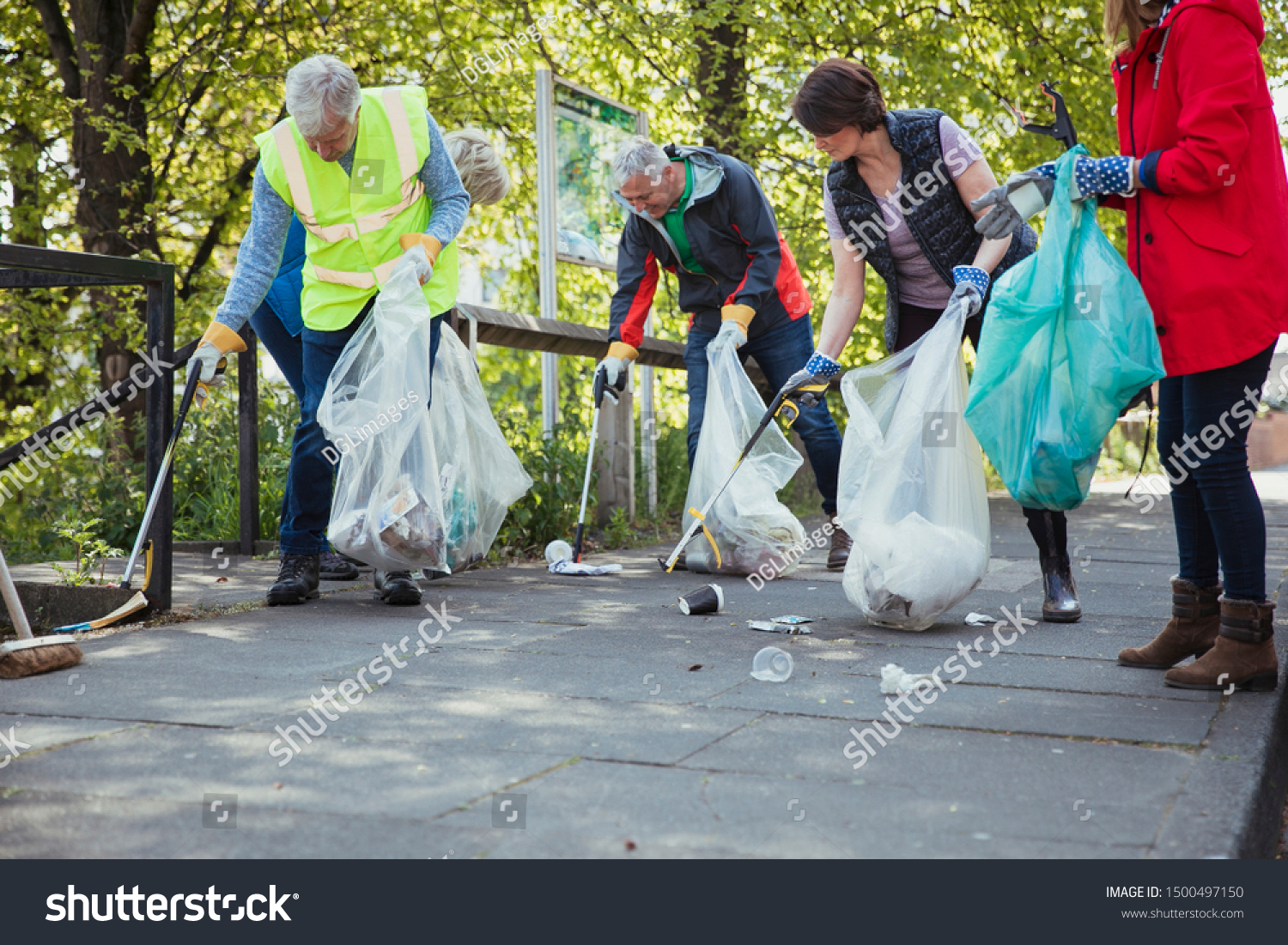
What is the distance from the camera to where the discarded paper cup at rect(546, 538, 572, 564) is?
17.1 ft

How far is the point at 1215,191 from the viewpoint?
2.71 metres

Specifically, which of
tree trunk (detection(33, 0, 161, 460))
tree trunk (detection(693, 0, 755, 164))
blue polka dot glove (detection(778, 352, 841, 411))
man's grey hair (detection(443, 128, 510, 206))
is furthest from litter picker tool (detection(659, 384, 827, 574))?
tree trunk (detection(33, 0, 161, 460))

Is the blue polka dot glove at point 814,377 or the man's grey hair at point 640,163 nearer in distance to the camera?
the blue polka dot glove at point 814,377

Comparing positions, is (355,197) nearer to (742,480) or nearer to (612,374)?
(612,374)

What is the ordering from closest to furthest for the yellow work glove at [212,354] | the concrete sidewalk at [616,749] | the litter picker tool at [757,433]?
the concrete sidewalk at [616,749] → the yellow work glove at [212,354] → the litter picker tool at [757,433]

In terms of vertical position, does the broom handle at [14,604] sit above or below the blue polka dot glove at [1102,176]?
below

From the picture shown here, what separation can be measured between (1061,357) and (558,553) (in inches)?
107

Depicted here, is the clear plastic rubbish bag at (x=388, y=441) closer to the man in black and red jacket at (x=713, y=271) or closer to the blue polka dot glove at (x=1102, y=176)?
the man in black and red jacket at (x=713, y=271)

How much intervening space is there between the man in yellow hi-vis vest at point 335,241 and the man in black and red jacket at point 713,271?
3.41 feet

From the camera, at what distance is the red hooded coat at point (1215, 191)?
8.66 feet

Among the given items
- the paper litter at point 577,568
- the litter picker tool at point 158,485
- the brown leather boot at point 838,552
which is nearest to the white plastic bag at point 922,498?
the brown leather boot at point 838,552
